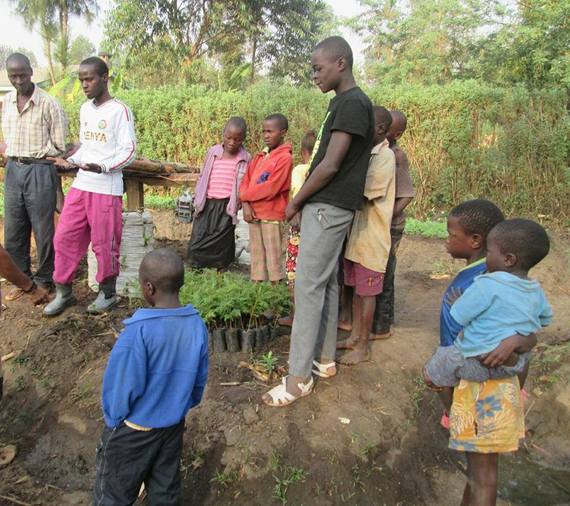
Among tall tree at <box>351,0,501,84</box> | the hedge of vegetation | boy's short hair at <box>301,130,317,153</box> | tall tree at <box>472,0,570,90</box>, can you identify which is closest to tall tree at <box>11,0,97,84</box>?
tall tree at <box>351,0,501,84</box>

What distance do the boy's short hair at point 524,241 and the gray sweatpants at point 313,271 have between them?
42.5 inches

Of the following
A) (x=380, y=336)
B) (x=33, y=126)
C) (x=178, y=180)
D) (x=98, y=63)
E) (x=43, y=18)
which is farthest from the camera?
(x=43, y=18)

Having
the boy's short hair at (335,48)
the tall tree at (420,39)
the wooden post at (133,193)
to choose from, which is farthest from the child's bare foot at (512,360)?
the tall tree at (420,39)

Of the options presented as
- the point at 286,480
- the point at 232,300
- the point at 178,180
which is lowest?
the point at 286,480

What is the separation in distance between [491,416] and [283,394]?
1.37 metres

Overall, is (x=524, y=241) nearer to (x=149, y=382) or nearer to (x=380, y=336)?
(x=149, y=382)

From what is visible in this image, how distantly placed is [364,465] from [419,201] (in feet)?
23.8

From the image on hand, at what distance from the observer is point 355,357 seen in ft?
12.3

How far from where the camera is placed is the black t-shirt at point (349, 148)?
2.84 m

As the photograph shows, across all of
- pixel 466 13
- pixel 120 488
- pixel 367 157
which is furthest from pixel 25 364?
pixel 466 13

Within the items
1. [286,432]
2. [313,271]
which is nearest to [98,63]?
[313,271]

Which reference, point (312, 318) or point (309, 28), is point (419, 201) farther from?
point (309, 28)

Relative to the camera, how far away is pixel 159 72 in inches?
863

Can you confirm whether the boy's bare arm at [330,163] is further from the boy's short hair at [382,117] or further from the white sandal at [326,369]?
the white sandal at [326,369]
